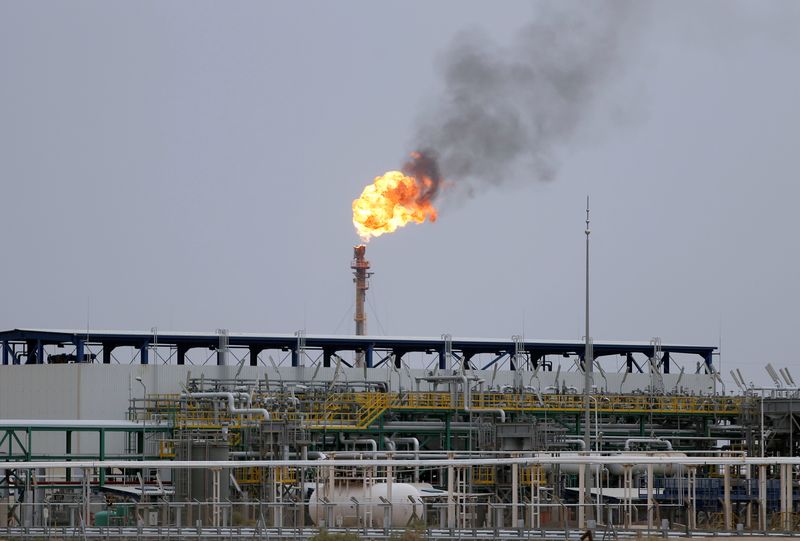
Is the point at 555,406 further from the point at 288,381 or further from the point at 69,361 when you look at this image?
the point at 69,361

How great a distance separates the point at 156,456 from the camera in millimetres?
88938

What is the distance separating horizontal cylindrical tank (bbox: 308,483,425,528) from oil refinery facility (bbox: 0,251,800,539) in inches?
6.1

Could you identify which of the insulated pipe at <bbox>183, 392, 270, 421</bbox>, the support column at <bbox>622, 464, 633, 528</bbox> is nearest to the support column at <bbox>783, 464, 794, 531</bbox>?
the support column at <bbox>622, 464, 633, 528</bbox>

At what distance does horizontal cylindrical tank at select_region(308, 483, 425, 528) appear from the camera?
6419 centimetres

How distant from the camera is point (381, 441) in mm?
92438

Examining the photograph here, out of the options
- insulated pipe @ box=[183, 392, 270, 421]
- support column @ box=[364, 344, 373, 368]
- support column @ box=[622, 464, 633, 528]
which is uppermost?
support column @ box=[364, 344, 373, 368]

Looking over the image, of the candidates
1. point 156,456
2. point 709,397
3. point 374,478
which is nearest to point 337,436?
point 156,456

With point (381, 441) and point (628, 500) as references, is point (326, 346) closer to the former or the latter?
point (381, 441)

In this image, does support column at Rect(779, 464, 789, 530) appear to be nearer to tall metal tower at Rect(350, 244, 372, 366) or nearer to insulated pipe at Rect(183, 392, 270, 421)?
insulated pipe at Rect(183, 392, 270, 421)

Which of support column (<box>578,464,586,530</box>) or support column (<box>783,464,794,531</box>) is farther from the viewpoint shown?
support column (<box>783,464,794,531</box>)

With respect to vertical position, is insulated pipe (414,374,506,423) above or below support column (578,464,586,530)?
above

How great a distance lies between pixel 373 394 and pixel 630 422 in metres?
19.6

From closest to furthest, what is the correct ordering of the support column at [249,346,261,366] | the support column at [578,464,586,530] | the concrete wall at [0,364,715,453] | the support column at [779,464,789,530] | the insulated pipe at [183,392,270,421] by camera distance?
the support column at [578,464,586,530], the support column at [779,464,789,530], the insulated pipe at [183,392,270,421], the concrete wall at [0,364,715,453], the support column at [249,346,261,366]

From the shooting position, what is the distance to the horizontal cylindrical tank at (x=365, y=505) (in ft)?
211
